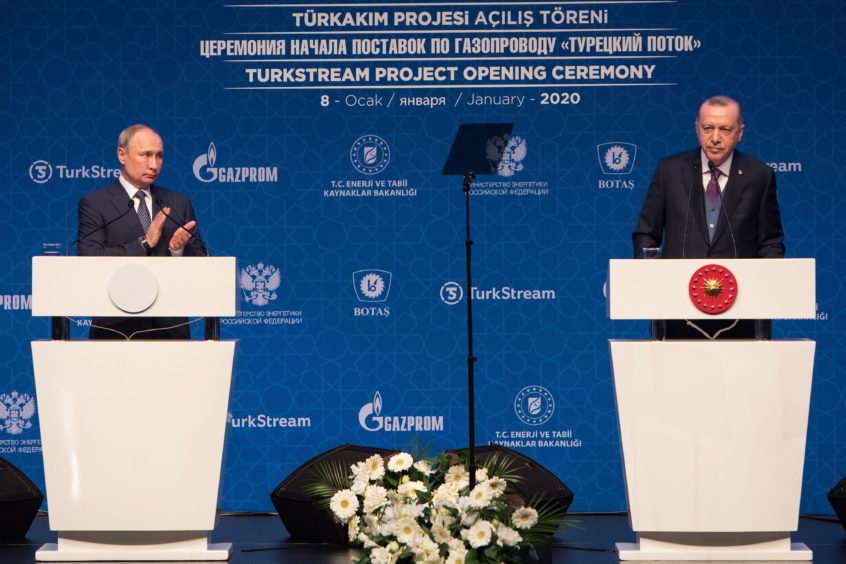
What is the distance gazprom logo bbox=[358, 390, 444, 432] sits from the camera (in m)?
5.89

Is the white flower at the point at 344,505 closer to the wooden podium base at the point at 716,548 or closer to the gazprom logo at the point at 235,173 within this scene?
the wooden podium base at the point at 716,548

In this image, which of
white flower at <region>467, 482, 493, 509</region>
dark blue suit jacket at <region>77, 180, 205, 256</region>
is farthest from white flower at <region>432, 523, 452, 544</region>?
dark blue suit jacket at <region>77, 180, 205, 256</region>

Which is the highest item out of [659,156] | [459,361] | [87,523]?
[659,156]

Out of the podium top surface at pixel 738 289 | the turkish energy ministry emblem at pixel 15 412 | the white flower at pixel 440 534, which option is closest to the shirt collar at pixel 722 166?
the podium top surface at pixel 738 289

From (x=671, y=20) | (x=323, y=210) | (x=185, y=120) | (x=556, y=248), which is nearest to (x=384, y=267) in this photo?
(x=323, y=210)

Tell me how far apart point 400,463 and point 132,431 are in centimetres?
115

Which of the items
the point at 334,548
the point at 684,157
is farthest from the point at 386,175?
the point at 334,548

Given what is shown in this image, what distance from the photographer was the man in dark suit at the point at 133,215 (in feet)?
15.0

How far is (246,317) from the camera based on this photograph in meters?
5.92

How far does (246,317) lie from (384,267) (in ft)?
2.46

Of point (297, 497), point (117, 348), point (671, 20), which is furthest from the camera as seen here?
point (671, 20)

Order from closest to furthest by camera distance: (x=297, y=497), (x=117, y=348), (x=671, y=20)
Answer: (x=117, y=348), (x=297, y=497), (x=671, y=20)

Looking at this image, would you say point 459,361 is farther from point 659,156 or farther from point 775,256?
point 775,256

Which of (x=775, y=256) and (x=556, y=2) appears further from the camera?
(x=556, y=2)
